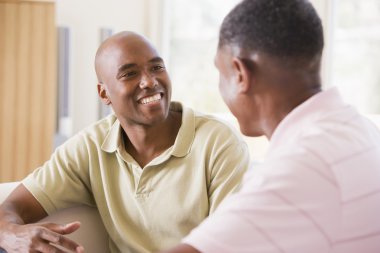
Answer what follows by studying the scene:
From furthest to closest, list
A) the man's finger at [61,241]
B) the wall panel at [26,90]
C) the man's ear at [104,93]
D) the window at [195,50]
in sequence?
the window at [195,50], the wall panel at [26,90], the man's ear at [104,93], the man's finger at [61,241]

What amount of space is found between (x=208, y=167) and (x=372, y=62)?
2.07 meters

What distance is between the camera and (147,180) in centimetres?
162

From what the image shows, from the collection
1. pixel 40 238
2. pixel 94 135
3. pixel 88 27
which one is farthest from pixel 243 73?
pixel 88 27

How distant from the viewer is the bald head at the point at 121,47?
1653 millimetres

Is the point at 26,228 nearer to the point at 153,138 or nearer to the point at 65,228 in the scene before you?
the point at 65,228

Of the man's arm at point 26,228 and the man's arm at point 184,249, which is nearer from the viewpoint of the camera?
the man's arm at point 184,249

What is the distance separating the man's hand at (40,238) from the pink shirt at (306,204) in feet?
2.22

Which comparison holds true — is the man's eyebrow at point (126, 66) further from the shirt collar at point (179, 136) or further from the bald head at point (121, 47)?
the shirt collar at point (179, 136)

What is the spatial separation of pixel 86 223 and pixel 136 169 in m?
0.25

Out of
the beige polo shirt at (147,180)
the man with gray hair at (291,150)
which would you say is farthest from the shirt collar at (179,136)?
the man with gray hair at (291,150)

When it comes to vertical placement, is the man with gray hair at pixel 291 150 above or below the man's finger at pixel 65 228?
above

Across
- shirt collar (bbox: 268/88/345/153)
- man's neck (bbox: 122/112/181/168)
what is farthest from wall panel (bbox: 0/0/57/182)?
shirt collar (bbox: 268/88/345/153)

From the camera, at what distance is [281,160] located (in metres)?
0.83

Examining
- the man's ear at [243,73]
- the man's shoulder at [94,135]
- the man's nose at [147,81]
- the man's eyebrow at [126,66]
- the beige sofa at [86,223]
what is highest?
the man's ear at [243,73]
